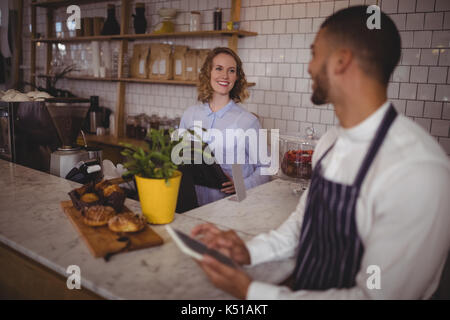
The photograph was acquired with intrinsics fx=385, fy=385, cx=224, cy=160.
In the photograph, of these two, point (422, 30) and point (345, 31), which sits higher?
point (422, 30)

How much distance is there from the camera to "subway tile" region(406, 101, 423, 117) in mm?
2986

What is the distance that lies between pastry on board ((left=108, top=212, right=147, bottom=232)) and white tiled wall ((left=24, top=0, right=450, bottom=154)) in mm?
2433

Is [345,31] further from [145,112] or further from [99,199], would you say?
[145,112]

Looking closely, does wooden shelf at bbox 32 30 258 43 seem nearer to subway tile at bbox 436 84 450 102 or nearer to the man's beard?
subway tile at bbox 436 84 450 102

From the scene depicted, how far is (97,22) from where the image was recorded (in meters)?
4.71

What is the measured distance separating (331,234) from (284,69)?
2.72m

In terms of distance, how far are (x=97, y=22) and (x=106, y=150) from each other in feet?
5.31

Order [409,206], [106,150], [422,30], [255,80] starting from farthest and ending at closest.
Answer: [106,150] → [255,80] → [422,30] → [409,206]

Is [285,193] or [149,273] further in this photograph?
[285,193]

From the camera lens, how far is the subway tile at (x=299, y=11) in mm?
3387

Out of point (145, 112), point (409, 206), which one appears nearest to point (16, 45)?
point (145, 112)

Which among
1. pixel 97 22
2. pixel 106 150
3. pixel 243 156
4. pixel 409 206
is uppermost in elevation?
pixel 97 22

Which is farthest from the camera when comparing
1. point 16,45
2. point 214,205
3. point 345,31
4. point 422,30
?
point 16,45

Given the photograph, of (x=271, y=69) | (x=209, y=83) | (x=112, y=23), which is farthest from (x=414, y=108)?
(x=112, y=23)
